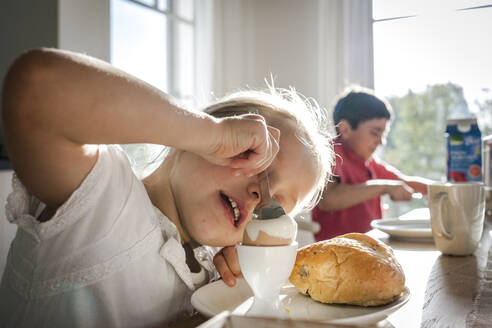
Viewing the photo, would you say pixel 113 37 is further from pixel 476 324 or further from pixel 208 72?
pixel 476 324

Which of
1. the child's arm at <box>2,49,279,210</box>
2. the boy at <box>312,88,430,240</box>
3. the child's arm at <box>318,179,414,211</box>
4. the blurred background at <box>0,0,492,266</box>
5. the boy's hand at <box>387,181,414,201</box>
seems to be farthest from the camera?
the blurred background at <box>0,0,492,266</box>

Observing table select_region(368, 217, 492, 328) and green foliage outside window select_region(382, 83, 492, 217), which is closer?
table select_region(368, 217, 492, 328)

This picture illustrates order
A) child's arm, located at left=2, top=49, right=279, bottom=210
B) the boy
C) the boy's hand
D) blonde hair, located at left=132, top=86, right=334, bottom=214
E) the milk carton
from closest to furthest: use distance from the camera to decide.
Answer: child's arm, located at left=2, top=49, right=279, bottom=210 < blonde hair, located at left=132, top=86, right=334, bottom=214 < the milk carton < the boy's hand < the boy

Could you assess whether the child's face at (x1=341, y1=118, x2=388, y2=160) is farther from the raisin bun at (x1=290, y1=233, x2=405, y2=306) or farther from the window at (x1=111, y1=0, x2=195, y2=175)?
the raisin bun at (x1=290, y1=233, x2=405, y2=306)

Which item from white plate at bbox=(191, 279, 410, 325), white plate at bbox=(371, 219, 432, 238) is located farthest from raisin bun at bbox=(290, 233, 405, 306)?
white plate at bbox=(371, 219, 432, 238)

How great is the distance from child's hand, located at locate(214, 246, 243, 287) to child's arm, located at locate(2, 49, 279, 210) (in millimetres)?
227

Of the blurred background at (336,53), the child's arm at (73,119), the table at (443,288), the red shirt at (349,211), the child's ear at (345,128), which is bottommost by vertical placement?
the red shirt at (349,211)

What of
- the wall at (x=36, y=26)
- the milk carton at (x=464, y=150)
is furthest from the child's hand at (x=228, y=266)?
the wall at (x=36, y=26)

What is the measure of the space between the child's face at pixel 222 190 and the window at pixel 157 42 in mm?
1642

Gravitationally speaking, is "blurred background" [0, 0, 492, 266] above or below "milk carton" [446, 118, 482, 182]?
above

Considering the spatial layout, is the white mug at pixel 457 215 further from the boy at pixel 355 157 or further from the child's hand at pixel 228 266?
the boy at pixel 355 157

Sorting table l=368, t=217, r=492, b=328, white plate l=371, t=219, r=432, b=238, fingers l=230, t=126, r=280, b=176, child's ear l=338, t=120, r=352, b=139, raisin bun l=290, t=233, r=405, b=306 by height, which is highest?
fingers l=230, t=126, r=280, b=176

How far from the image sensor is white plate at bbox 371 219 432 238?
1.04 metres

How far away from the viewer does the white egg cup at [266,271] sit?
1.59 feet
